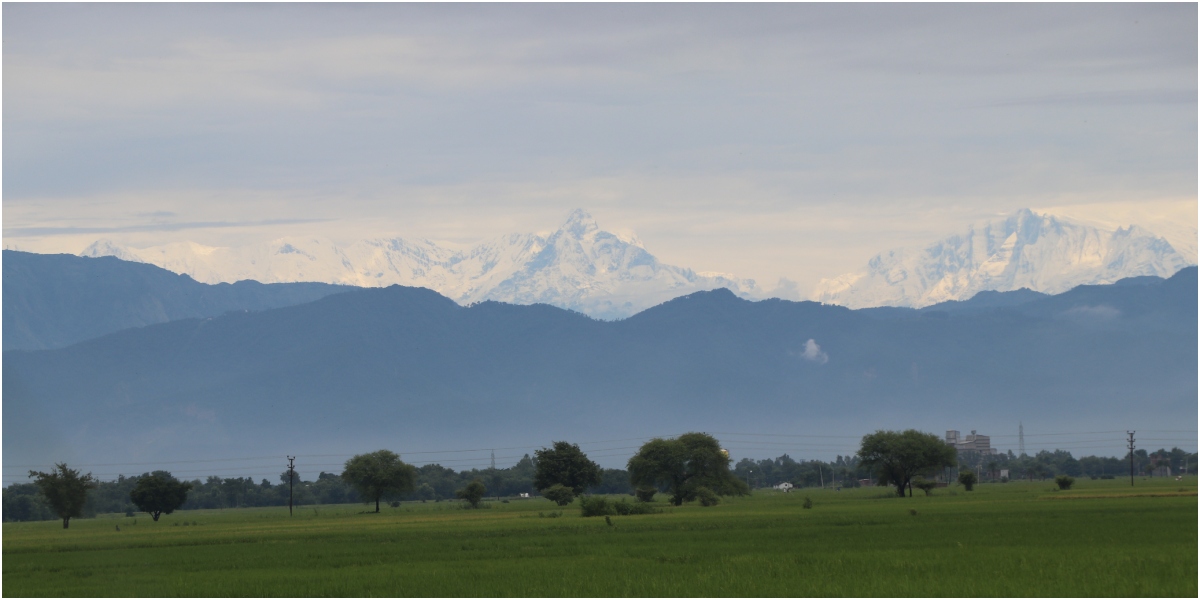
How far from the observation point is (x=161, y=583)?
45.5 m

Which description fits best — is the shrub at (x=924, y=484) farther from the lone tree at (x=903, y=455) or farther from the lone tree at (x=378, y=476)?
the lone tree at (x=378, y=476)

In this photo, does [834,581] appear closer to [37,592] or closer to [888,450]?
[37,592]

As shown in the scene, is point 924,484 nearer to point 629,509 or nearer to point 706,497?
point 706,497

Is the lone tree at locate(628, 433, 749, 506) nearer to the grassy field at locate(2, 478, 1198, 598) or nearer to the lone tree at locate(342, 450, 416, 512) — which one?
the lone tree at locate(342, 450, 416, 512)

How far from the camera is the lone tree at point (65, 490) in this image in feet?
350

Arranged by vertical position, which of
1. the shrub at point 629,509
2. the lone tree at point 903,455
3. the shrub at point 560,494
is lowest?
the shrub at point 560,494

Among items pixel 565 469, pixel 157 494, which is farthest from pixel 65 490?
pixel 565 469

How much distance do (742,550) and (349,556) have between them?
54.0 ft

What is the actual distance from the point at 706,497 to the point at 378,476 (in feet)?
127

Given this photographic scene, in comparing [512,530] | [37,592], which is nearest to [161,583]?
[37,592]

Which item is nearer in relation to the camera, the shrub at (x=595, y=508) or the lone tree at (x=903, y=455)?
the shrub at (x=595, y=508)

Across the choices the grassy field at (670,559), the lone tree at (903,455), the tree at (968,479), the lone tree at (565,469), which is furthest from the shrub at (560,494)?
the grassy field at (670,559)

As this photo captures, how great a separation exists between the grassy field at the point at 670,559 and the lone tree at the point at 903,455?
53.4 m

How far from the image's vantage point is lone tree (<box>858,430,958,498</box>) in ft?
436
